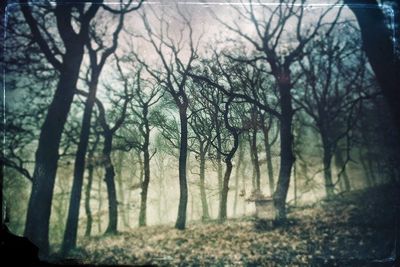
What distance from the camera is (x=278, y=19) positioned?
4020 millimetres

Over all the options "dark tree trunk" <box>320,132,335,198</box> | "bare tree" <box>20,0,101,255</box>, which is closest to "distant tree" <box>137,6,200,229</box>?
"bare tree" <box>20,0,101,255</box>

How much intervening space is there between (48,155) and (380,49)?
17.5 feet

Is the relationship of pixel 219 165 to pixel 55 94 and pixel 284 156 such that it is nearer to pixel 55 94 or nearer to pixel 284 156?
pixel 284 156

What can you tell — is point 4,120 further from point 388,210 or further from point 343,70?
point 388,210

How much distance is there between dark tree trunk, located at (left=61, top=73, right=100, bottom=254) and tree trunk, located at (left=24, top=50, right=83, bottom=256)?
11.7 inches

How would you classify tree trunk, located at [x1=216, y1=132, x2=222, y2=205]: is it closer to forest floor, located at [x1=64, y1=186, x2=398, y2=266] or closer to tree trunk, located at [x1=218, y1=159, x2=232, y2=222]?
tree trunk, located at [x1=218, y1=159, x2=232, y2=222]

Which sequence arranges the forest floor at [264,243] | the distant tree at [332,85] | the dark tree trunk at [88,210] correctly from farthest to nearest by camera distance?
the distant tree at [332,85] < the dark tree trunk at [88,210] < the forest floor at [264,243]

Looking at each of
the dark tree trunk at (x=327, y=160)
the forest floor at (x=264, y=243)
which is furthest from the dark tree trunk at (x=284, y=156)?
the dark tree trunk at (x=327, y=160)

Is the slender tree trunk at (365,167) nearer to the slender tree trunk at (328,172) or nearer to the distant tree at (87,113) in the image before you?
the slender tree trunk at (328,172)

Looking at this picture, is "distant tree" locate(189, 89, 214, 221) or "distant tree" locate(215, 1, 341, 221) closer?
"distant tree" locate(189, 89, 214, 221)

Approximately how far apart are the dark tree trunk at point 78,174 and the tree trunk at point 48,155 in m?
0.30

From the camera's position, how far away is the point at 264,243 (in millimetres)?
3826

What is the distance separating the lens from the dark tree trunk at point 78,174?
153 inches

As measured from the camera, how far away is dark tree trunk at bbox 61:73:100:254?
3887 millimetres
